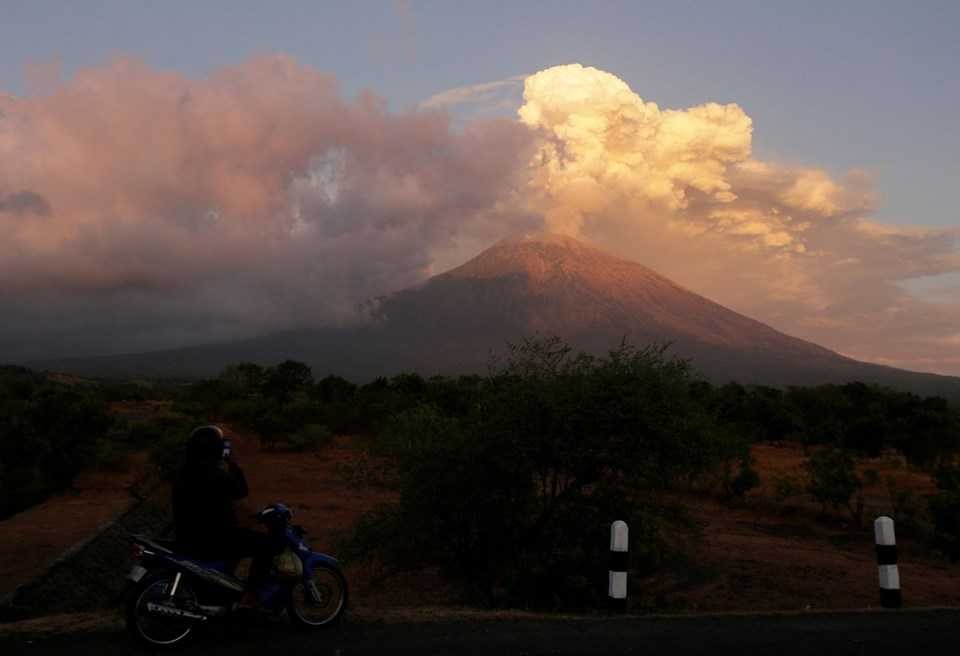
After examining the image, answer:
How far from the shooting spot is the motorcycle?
608cm

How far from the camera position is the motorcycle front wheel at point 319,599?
260 inches

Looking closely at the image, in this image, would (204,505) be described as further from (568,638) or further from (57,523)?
(57,523)

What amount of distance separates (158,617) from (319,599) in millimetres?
1265

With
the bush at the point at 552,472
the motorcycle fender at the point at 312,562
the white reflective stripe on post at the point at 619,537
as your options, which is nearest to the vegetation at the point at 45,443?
the bush at the point at 552,472

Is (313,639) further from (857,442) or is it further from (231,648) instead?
(857,442)

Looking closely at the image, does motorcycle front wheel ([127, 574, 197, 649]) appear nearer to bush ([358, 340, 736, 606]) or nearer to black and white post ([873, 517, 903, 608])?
bush ([358, 340, 736, 606])

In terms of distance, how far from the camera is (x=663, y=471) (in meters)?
11.3

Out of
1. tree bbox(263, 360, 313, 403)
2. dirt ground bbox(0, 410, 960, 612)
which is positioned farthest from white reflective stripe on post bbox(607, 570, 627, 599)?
tree bbox(263, 360, 313, 403)

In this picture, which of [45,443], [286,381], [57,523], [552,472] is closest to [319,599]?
[552,472]

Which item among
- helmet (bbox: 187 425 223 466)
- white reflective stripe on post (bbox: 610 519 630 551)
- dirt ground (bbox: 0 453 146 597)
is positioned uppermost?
helmet (bbox: 187 425 223 466)

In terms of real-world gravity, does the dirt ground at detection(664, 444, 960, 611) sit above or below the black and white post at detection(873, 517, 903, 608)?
below

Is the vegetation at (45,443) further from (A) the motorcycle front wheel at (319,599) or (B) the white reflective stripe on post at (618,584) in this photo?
(B) the white reflective stripe on post at (618,584)

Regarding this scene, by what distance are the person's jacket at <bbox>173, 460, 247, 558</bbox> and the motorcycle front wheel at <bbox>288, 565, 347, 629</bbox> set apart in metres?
0.80

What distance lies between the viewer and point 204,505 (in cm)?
628
